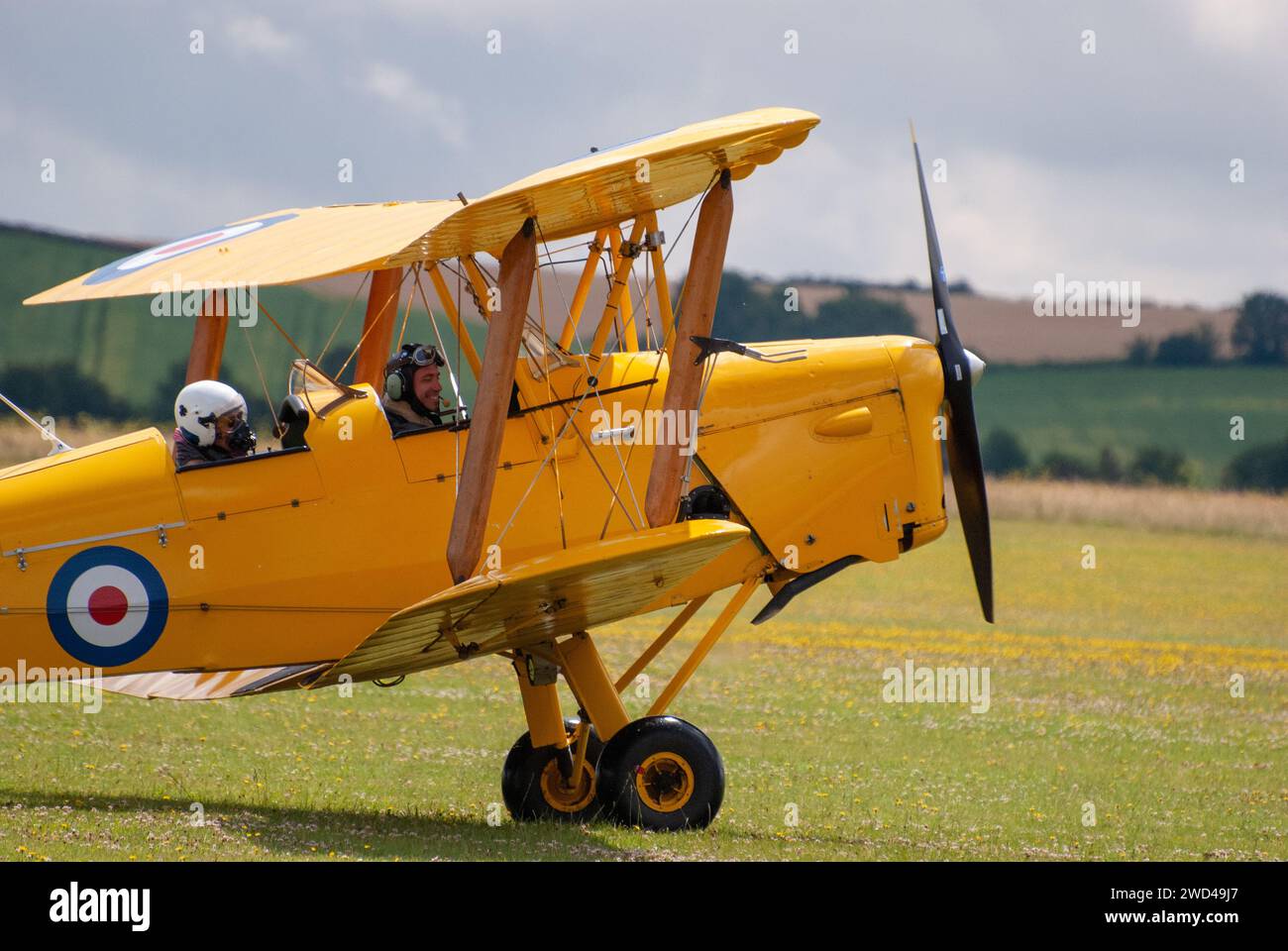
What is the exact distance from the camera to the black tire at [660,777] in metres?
8.45

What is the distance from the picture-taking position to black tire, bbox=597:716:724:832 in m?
8.45

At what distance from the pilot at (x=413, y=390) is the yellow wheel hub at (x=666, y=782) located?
2.18m

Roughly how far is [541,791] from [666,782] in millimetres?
912

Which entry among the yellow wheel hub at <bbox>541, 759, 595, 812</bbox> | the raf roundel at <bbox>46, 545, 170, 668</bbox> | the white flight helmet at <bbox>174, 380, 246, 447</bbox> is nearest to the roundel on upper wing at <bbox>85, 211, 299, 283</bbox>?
the white flight helmet at <bbox>174, 380, 246, 447</bbox>

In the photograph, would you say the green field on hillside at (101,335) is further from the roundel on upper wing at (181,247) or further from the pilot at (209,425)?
the pilot at (209,425)

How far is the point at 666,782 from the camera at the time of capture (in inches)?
336

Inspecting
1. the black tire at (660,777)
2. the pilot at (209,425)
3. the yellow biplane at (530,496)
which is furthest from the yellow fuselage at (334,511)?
the black tire at (660,777)

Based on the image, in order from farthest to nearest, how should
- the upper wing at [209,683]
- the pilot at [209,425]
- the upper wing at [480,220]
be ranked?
the upper wing at [209,683]
the pilot at [209,425]
the upper wing at [480,220]

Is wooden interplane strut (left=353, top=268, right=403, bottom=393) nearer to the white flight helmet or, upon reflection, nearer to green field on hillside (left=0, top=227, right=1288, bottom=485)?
the white flight helmet

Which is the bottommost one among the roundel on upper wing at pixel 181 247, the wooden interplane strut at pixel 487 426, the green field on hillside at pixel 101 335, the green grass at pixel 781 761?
the green grass at pixel 781 761

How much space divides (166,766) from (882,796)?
187 inches

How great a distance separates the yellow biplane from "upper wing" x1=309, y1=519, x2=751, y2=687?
2 centimetres

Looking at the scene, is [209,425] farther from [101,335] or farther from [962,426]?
[101,335]
